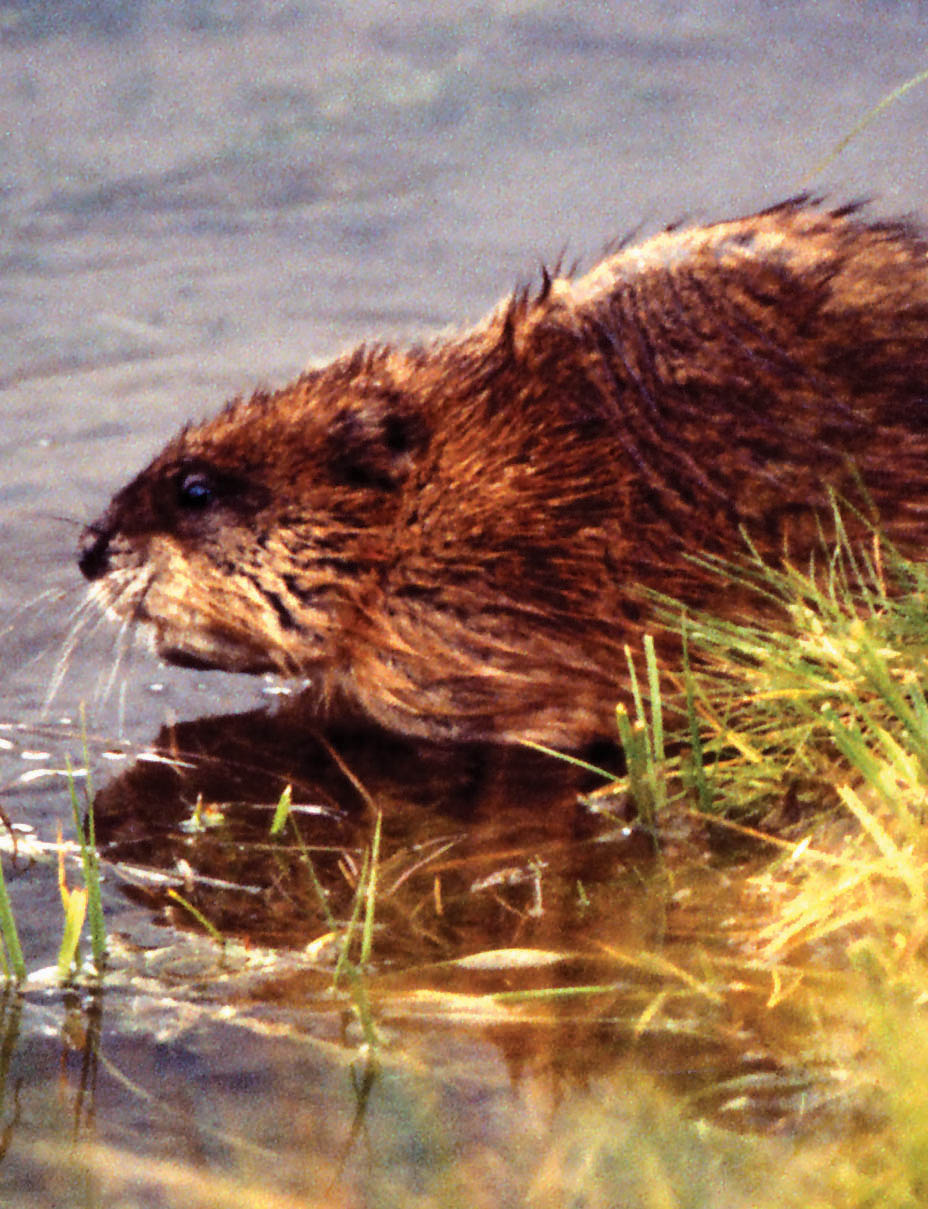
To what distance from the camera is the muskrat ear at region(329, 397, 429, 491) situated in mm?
3947

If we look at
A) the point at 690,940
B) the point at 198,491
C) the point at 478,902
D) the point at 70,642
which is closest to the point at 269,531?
the point at 198,491

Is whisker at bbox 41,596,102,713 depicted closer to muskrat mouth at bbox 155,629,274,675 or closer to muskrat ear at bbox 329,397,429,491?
muskrat mouth at bbox 155,629,274,675

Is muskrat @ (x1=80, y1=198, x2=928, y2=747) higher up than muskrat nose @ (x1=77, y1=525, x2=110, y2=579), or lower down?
higher up

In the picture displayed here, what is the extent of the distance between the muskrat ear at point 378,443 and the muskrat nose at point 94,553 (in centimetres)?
55

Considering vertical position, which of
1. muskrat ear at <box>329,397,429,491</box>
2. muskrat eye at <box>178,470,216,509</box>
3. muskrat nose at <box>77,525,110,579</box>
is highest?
muskrat ear at <box>329,397,429,491</box>

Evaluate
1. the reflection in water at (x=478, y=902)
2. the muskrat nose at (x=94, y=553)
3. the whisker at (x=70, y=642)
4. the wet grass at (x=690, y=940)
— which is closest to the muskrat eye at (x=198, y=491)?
the muskrat nose at (x=94, y=553)

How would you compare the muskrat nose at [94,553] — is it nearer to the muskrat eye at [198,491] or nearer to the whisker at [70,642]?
the whisker at [70,642]

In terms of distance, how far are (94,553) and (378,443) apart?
0.70 meters

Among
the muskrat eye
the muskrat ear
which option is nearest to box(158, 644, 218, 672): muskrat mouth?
the muskrat eye

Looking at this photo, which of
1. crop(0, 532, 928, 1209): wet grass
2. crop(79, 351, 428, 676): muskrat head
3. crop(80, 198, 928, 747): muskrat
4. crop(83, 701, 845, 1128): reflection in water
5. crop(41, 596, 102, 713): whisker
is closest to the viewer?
crop(0, 532, 928, 1209): wet grass

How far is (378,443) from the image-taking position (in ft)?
12.9

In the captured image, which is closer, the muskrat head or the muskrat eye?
the muskrat head

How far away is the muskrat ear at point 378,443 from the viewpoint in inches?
155

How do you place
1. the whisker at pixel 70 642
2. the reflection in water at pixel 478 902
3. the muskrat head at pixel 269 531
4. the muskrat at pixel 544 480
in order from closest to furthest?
the reflection in water at pixel 478 902 → the muskrat at pixel 544 480 → the muskrat head at pixel 269 531 → the whisker at pixel 70 642
